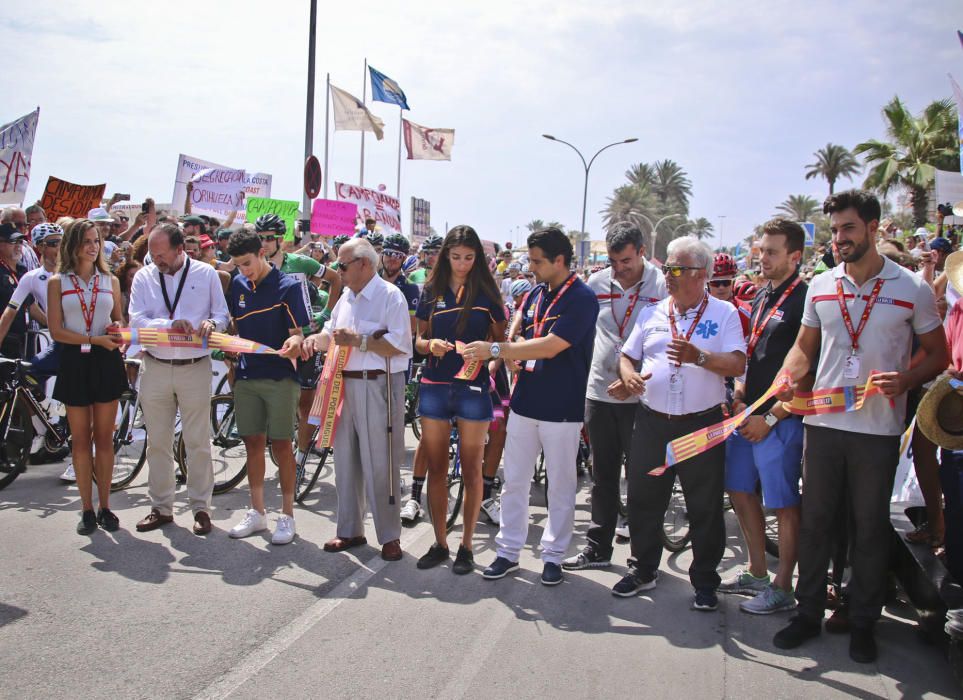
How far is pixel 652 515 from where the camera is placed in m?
4.94

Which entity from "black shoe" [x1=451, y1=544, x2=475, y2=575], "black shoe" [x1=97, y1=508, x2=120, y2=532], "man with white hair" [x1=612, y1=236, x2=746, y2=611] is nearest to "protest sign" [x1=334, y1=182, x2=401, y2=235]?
"black shoe" [x1=97, y1=508, x2=120, y2=532]

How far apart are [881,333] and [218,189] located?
13344 mm

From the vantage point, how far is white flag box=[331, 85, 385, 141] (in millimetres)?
22594

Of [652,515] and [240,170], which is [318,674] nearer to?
[652,515]

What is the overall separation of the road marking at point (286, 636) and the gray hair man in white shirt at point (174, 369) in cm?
155

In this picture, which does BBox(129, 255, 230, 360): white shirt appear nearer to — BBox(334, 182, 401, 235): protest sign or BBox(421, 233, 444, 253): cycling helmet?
BBox(421, 233, 444, 253): cycling helmet

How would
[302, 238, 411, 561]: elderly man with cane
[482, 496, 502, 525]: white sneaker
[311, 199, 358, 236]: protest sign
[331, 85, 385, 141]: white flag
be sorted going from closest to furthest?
[302, 238, 411, 561]: elderly man with cane, [482, 496, 502, 525]: white sneaker, [311, 199, 358, 236]: protest sign, [331, 85, 385, 141]: white flag

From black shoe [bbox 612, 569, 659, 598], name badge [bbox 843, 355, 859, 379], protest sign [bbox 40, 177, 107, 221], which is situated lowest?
black shoe [bbox 612, 569, 659, 598]

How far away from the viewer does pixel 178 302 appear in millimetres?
5938

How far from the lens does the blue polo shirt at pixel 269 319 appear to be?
19.2 feet

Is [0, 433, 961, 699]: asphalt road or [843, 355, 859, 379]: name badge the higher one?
[843, 355, 859, 379]: name badge

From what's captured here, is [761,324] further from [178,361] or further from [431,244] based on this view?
[178,361]

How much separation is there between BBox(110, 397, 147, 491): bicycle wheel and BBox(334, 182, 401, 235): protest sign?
1181 cm

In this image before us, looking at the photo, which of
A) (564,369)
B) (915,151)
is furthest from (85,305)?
(915,151)
